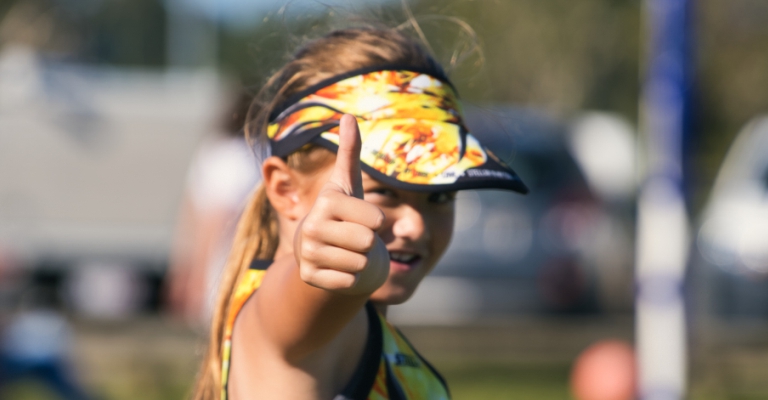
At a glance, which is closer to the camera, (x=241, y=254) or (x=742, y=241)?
(x=241, y=254)

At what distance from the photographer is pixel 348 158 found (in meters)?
1.59

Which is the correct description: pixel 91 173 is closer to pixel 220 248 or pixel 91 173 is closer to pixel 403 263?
pixel 220 248

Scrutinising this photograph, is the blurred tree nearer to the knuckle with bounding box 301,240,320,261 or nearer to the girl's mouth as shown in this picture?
the girl's mouth

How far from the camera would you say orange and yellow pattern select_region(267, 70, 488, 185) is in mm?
2025

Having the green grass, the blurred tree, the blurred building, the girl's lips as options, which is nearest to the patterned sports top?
the girl's lips

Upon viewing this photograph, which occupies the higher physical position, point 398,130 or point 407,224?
point 398,130

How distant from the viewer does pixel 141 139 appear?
13102 mm

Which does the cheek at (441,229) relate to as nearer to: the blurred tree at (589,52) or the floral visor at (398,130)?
the floral visor at (398,130)

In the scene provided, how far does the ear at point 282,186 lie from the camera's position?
2105 mm

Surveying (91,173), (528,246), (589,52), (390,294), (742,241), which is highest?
(589,52)

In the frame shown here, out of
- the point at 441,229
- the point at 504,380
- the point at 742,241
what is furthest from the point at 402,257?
the point at 742,241

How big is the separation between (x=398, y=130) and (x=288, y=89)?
312mm

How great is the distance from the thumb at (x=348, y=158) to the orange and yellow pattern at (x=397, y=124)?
0.40 metres

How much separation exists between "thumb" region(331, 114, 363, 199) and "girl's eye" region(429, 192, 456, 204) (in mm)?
553
